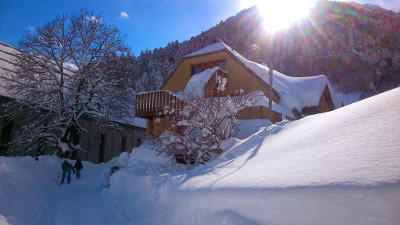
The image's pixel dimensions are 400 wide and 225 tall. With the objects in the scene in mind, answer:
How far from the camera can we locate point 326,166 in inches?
133

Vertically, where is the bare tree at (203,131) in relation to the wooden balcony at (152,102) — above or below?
below

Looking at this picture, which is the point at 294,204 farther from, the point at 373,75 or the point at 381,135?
the point at 373,75

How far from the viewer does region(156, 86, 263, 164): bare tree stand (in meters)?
9.70

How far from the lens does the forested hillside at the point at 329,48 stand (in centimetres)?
5161

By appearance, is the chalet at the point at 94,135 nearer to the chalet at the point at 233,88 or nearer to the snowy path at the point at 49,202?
the chalet at the point at 233,88

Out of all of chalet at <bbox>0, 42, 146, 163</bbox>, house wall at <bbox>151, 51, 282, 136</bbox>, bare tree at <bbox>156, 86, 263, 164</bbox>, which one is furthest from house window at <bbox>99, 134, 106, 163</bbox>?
bare tree at <bbox>156, 86, 263, 164</bbox>

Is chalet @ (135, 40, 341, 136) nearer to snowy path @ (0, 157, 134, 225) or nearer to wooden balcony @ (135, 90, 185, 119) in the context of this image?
wooden balcony @ (135, 90, 185, 119)

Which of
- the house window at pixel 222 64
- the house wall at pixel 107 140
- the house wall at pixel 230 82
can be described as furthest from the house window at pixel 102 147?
the house window at pixel 222 64

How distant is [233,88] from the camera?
723 inches

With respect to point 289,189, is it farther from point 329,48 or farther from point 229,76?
point 329,48

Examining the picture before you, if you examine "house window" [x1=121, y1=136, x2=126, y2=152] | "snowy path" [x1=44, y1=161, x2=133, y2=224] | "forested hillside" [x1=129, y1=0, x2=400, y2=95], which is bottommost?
"snowy path" [x1=44, y1=161, x2=133, y2=224]

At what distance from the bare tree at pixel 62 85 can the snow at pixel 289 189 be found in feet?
33.7

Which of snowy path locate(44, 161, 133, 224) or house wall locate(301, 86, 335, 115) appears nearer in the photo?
snowy path locate(44, 161, 133, 224)

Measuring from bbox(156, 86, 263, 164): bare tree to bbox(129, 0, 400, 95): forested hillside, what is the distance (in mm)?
39231
